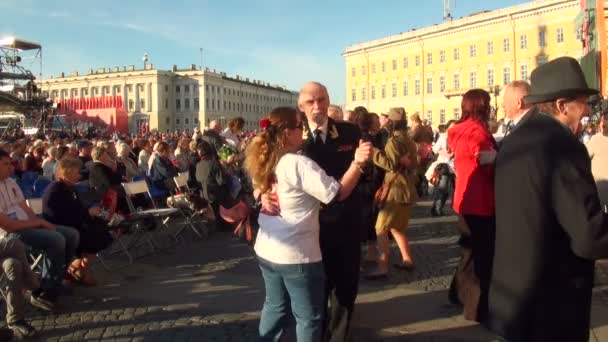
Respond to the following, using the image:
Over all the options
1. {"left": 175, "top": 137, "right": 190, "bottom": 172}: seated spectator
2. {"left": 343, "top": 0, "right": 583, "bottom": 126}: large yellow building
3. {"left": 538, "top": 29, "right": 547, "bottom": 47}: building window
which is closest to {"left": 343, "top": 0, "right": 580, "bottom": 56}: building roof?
{"left": 343, "top": 0, "right": 583, "bottom": 126}: large yellow building

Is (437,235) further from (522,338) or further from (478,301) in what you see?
(522,338)

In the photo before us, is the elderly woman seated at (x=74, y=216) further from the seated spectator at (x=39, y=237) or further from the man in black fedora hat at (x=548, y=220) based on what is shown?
the man in black fedora hat at (x=548, y=220)

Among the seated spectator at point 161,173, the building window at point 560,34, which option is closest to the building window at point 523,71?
the building window at point 560,34

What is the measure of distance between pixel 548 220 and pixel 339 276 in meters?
1.94

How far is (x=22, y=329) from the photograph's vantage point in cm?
459

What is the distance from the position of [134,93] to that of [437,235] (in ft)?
388

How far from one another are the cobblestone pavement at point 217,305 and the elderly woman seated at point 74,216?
0.90ft

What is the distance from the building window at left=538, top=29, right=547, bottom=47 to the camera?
189ft

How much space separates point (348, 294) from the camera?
386 centimetres

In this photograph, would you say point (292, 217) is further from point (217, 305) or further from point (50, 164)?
point (50, 164)

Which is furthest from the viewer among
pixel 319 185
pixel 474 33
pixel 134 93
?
pixel 134 93

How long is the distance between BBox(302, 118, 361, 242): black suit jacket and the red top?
1.01 meters

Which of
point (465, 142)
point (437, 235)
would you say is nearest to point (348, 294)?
point (465, 142)

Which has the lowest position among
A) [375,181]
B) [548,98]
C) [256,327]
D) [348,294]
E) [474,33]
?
[256,327]
